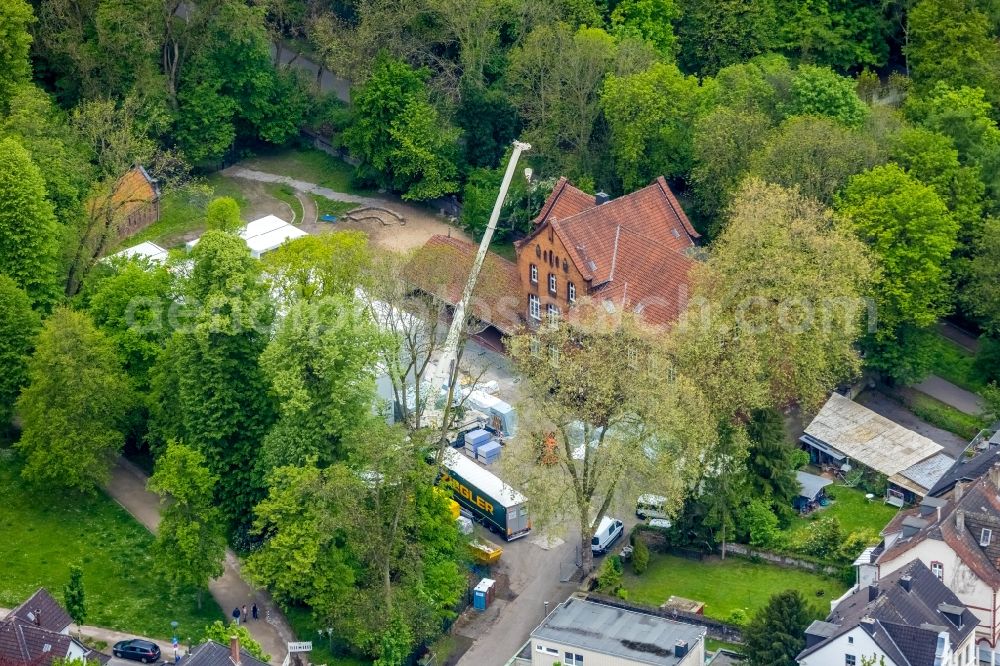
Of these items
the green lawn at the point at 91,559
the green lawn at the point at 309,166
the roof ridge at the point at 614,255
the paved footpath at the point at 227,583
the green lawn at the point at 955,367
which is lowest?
the green lawn at the point at 91,559

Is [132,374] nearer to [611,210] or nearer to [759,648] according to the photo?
[611,210]

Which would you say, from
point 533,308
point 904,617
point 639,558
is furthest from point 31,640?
point 904,617

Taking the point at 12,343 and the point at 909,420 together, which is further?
the point at 909,420

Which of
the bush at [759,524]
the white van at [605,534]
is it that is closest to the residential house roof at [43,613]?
the white van at [605,534]

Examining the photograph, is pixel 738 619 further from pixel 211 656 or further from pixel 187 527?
pixel 187 527

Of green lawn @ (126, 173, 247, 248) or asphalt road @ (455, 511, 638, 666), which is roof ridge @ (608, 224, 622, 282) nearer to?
asphalt road @ (455, 511, 638, 666)

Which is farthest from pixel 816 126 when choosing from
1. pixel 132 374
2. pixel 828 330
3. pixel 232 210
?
pixel 132 374

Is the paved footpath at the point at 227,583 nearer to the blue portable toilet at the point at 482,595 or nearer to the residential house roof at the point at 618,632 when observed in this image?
the blue portable toilet at the point at 482,595

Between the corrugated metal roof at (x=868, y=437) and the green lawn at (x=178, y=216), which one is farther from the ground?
the corrugated metal roof at (x=868, y=437)
